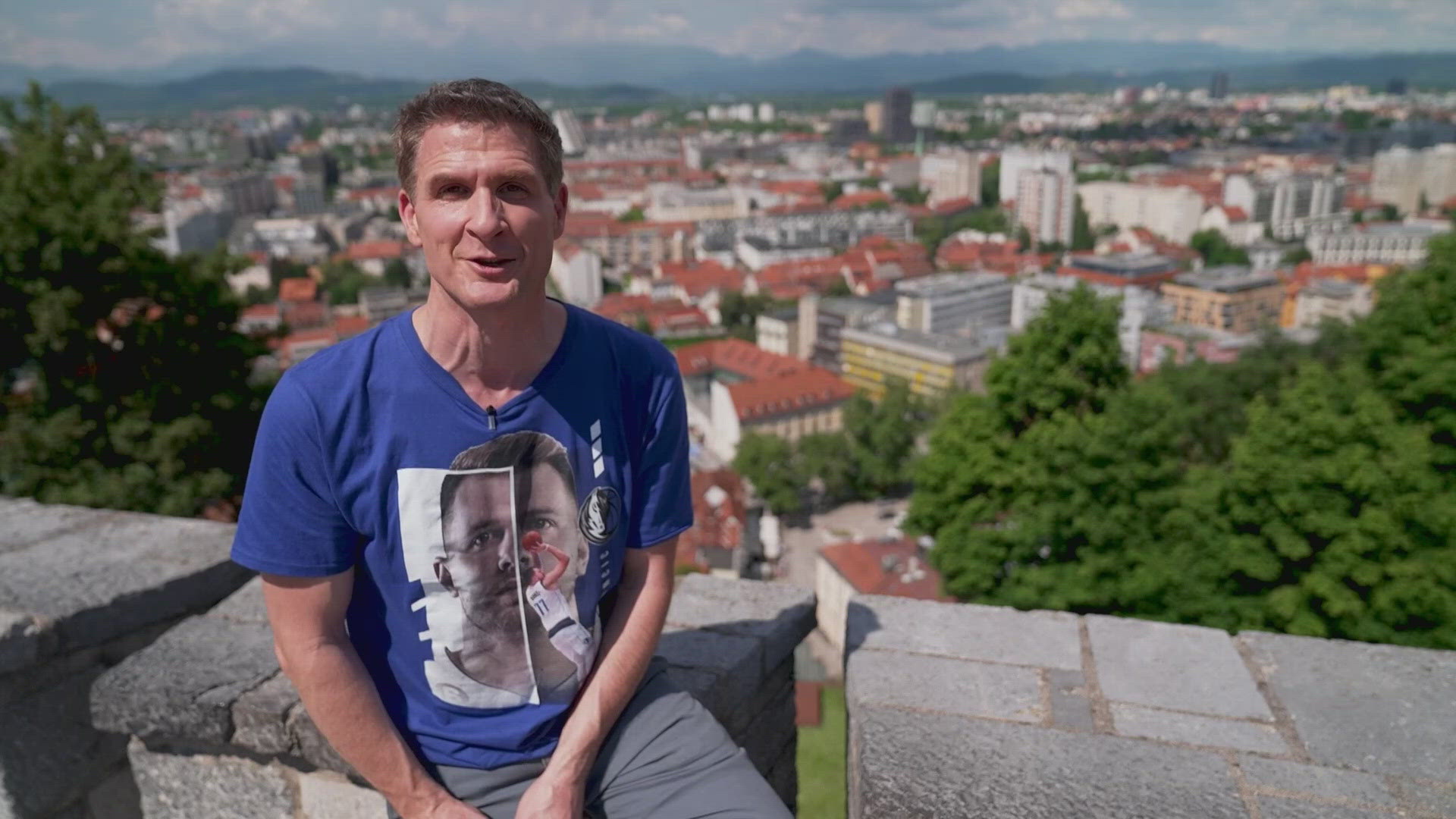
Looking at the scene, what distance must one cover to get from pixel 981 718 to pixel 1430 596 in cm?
614

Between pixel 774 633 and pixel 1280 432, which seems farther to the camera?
pixel 1280 432

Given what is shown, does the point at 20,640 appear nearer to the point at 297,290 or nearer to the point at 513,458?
the point at 513,458

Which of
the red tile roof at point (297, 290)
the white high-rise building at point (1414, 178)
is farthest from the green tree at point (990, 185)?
the red tile roof at point (297, 290)

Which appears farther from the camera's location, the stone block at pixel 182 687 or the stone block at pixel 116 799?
the stone block at pixel 116 799

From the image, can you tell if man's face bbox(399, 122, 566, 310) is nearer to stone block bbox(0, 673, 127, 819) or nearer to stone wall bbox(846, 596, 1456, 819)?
stone wall bbox(846, 596, 1456, 819)

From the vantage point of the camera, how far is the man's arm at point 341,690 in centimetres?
133

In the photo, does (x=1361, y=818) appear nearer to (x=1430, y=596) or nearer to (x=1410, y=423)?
(x=1430, y=596)

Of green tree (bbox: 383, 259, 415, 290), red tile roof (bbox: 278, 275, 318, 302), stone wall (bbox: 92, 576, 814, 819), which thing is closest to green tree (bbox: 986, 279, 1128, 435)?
stone wall (bbox: 92, 576, 814, 819)

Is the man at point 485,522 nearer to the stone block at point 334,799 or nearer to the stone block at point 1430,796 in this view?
the stone block at point 334,799

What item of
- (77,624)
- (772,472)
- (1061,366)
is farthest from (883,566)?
(77,624)

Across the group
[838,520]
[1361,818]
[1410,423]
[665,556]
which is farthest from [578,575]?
[838,520]

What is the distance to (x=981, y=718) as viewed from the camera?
1.64 m

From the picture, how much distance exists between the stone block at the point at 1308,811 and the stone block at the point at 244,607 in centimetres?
181

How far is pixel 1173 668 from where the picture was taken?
179 cm
